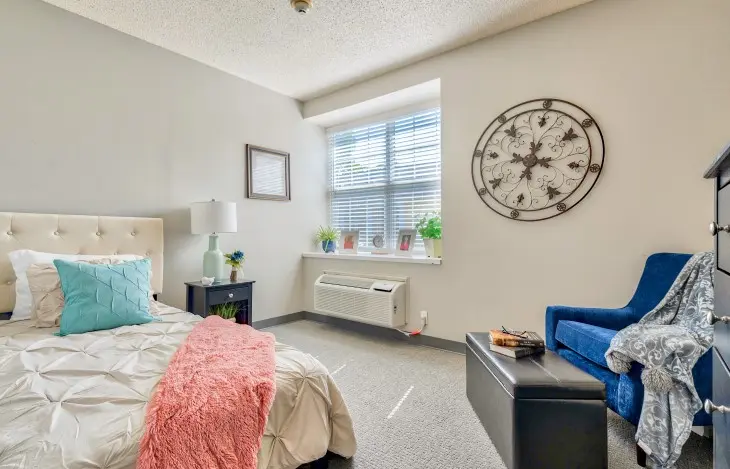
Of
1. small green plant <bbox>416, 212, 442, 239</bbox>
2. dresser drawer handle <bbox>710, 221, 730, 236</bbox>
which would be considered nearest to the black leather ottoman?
dresser drawer handle <bbox>710, 221, 730, 236</bbox>

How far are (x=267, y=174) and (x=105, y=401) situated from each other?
3041 millimetres

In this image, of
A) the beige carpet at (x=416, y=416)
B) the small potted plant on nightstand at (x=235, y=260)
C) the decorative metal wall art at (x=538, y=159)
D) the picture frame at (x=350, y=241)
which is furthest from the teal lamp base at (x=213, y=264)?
the decorative metal wall art at (x=538, y=159)

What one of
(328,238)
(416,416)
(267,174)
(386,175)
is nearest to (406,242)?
(386,175)

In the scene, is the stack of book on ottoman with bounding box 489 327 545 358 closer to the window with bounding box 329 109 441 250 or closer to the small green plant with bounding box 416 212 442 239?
the small green plant with bounding box 416 212 442 239

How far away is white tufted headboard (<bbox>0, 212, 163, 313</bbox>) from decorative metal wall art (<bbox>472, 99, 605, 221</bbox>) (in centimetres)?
277

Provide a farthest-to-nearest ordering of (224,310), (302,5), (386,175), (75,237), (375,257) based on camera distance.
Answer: (386,175) < (375,257) < (224,310) < (75,237) < (302,5)

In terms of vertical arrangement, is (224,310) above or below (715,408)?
below

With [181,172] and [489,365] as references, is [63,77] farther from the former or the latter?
[489,365]

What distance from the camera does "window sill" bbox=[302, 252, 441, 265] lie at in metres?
3.30

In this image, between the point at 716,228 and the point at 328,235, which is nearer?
the point at 716,228

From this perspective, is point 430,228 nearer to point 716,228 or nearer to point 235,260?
point 235,260

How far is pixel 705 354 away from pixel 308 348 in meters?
2.66

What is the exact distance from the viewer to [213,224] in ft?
9.98

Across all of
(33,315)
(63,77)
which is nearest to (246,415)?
(33,315)
